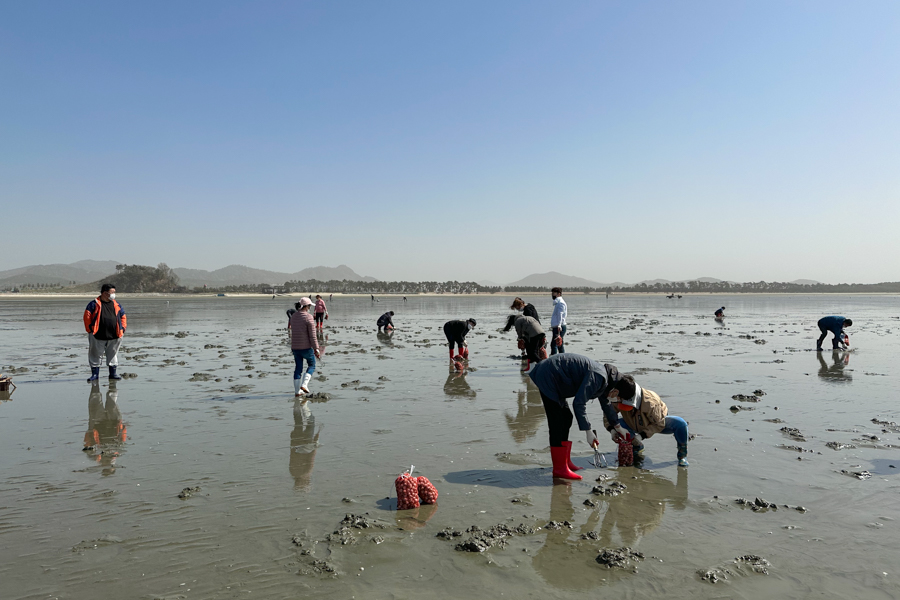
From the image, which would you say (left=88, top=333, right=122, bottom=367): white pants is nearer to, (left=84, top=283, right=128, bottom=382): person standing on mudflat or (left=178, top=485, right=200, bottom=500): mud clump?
(left=84, top=283, right=128, bottom=382): person standing on mudflat

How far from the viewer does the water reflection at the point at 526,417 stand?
8562mm

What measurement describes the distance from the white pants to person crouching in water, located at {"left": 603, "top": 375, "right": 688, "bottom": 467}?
11771 millimetres

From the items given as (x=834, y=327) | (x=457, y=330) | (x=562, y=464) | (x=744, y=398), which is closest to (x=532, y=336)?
(x=457, y=330)

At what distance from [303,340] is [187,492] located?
5276 millimetres

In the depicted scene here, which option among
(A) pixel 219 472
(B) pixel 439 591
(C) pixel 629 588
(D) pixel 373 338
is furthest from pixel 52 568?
(D) pixel 373 338

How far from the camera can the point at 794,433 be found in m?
8.23

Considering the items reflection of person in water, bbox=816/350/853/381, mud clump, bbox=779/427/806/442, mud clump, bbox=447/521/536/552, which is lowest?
mud clump, bbox=447/521/536/552

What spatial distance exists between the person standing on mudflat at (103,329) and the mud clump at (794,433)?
14082 mm

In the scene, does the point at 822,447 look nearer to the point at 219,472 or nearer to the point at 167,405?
the point at 219,472

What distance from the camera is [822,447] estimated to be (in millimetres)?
7613

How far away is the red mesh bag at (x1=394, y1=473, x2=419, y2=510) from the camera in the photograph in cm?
548

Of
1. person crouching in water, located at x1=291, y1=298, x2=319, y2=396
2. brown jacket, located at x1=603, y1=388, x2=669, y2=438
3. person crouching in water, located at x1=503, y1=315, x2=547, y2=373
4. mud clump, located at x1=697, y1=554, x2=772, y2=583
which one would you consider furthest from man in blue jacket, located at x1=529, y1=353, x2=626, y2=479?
person crouching in water, located at x1=503, y1=315, x2=547, y2=373

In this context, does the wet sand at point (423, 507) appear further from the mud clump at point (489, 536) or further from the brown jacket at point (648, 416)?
the brown jacket at point (648, 416)

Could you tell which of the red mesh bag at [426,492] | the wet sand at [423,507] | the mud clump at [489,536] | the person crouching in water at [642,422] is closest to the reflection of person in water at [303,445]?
the wet sand at [423,507]
